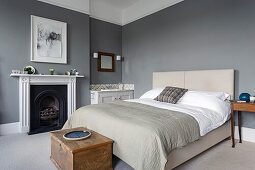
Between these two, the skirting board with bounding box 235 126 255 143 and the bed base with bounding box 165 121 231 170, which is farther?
the skirting board with bounding box 235 126 255 143

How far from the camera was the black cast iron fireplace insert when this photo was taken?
339 cm

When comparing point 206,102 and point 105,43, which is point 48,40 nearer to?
point 105,43

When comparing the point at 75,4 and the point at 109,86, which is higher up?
the point at 75,4

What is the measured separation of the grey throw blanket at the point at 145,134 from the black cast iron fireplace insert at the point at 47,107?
1.92 metres

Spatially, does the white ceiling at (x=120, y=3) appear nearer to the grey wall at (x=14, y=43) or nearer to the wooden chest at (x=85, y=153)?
the grey wall at (x=14, y=43)

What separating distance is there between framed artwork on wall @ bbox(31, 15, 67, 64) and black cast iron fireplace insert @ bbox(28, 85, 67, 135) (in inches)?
25.1

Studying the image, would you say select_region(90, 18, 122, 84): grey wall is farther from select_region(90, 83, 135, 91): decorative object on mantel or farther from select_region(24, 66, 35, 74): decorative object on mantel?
select_region(24, 66, 35, 74): decorative object on mantel

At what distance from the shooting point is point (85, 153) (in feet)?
5.27

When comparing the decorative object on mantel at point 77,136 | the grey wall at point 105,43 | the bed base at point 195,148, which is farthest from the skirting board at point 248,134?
the grey wall at point 105,43

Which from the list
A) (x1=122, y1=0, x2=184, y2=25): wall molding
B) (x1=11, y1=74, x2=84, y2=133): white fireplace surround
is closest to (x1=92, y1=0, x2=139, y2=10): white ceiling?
(x1=122, y1=0, x2=184, y2=25): wall molding

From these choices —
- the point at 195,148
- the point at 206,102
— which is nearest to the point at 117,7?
the point at 206,102

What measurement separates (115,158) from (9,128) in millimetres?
2396

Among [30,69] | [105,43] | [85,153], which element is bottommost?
[85,153]

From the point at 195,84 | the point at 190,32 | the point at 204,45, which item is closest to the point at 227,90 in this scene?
the point at 195,84
